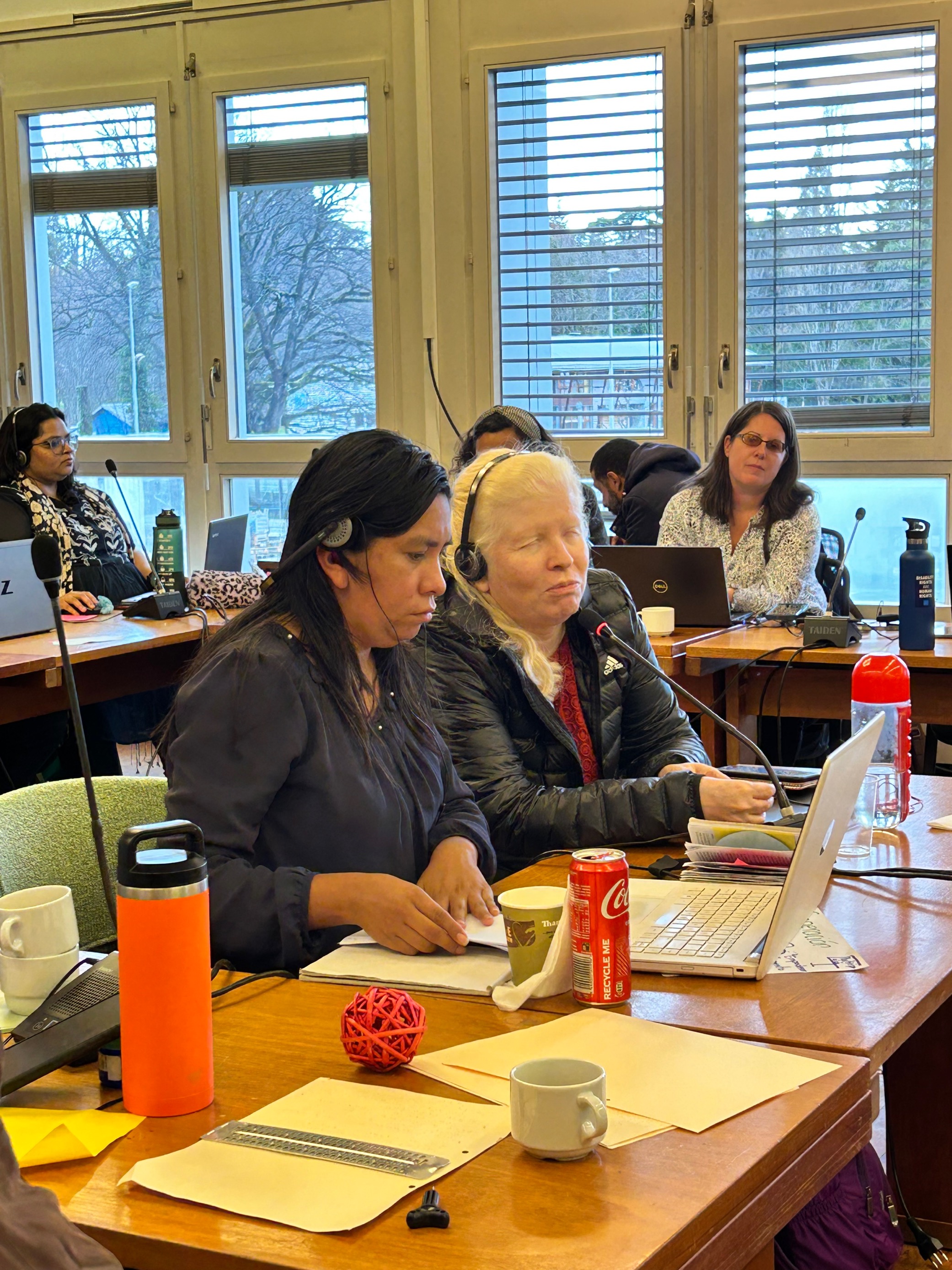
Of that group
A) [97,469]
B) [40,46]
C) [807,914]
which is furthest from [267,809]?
[40,46]

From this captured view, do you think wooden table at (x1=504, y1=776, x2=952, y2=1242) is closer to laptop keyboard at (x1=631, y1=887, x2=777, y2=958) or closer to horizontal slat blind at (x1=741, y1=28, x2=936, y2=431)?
laptop keyboard at (x1=631, y1=887, x2=777, y2=958)

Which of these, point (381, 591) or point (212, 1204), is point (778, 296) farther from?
point (212, 1204)

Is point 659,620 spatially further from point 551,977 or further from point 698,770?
point 551,977

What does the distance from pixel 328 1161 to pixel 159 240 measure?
6.04 meters

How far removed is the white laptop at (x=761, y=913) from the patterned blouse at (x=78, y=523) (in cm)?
350

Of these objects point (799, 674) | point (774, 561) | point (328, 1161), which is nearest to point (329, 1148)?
point (328, 1161)

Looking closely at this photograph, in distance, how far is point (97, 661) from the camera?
4301 mm

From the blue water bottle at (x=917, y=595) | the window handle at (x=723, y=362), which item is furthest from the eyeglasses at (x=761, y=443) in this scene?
the window handle at (x=723, y=362)

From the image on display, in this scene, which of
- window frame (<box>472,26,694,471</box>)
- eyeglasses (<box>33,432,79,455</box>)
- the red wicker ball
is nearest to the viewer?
the red wicker ball

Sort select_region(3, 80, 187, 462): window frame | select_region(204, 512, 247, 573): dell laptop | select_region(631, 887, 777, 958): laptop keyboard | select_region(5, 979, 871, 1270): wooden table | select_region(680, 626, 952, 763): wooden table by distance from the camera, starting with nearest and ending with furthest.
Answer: select_region(5, 979, 871, 1270): wooden table → select_region(631, 887, 777, 958): laptop keyboard → select_region(680, 626, 952, 763): wooden table → select_region(204, 512, 247, 573): dell laptop → select_region(3, 80, 187, 462): window frame

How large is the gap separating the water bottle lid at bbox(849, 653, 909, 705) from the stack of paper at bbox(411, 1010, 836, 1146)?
887 millimetres

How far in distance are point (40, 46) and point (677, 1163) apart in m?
6.72

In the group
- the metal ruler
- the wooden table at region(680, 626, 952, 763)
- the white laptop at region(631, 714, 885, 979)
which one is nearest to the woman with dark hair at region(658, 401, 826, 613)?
the wooden table at region(680, 626, 952, 763)

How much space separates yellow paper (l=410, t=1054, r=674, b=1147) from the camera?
1.06 m
